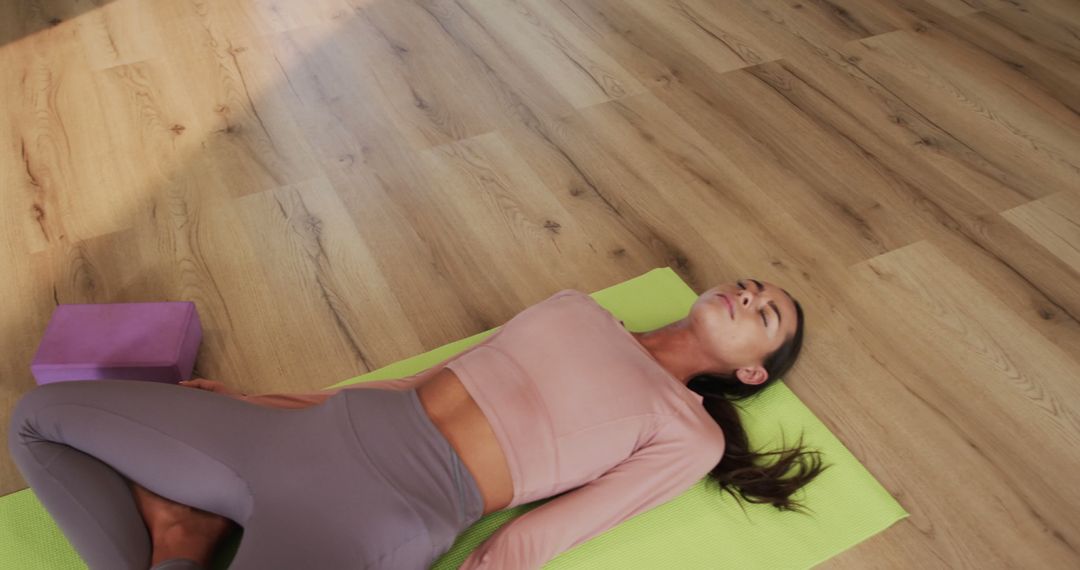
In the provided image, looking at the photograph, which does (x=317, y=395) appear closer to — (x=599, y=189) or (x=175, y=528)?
(x=175, y=528)

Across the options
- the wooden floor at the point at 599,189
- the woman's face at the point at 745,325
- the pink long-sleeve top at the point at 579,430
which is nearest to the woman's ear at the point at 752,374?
the woman's face at the point at 745,325

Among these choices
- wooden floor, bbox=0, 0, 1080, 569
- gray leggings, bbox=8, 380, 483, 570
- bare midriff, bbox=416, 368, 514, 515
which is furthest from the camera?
wooden floor, bbox=0, 0, 1080, 569

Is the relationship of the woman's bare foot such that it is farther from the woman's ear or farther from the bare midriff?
the woman's ear

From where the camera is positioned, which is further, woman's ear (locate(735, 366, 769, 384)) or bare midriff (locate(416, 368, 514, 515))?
woman's ear (locate(735, 366, 769, 384))

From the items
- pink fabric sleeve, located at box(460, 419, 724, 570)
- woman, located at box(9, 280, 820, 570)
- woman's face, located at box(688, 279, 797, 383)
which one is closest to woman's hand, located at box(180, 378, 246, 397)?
woman, located at box(9, 280, 820, 570)

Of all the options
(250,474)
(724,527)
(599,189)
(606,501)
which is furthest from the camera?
(599,189)

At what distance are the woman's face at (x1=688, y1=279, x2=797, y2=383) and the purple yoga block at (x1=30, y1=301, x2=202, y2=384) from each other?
1.05 metres

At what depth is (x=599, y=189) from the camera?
243 cm

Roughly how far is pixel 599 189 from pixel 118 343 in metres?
1.28

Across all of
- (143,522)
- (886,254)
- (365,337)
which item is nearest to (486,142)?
(365,337)

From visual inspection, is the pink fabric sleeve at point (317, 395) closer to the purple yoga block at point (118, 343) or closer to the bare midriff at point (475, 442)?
the bare midriff at point (475, 442)

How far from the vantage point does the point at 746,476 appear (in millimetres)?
1689

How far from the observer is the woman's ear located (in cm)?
170

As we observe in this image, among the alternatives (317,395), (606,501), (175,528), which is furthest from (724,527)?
(175,528)
